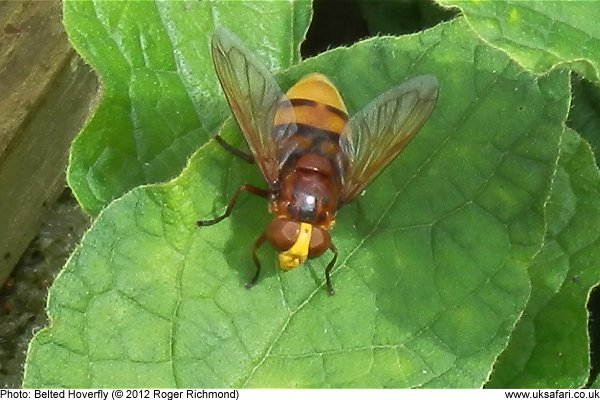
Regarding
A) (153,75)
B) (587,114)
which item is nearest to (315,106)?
(153,75)

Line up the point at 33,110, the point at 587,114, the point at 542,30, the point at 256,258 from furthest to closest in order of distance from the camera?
the point at 587,114
the point at 33,110
the point at 542,30
the point at 256,258

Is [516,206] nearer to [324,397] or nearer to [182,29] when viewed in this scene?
[324,397]

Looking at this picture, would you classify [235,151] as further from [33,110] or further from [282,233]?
[33,110]

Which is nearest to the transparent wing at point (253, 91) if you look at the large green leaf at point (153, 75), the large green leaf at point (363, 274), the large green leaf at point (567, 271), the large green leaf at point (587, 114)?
the large green leaf at point (363, 274)

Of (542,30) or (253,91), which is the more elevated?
(542,30)

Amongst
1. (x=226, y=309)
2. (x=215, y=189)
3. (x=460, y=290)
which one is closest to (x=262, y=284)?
(x=226, y=309)

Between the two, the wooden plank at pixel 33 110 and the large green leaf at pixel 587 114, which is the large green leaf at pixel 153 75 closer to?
the wooden plank at pixel 33 110

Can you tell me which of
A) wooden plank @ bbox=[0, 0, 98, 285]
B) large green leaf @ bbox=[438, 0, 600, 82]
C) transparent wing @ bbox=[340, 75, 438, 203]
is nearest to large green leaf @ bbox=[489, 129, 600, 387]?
large green leaf @ bbox=[438, 0, 600, 82]

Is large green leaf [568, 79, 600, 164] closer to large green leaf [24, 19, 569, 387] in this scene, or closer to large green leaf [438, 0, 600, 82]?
large green leaf [438, 0, 600, 82]
